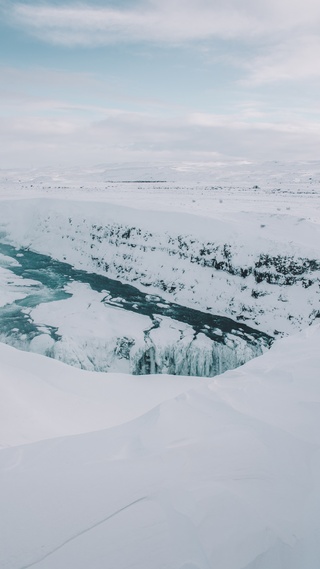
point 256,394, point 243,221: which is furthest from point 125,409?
point 243,221

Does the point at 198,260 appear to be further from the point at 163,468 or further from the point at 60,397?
the point at 163,468

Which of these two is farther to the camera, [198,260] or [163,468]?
[198,260]

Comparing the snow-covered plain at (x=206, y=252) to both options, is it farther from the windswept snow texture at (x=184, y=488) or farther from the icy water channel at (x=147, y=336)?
the windswept snow texture at (x=184, y=488)

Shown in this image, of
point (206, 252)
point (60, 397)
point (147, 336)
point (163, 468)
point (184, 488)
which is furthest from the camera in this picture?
point (206, 252)

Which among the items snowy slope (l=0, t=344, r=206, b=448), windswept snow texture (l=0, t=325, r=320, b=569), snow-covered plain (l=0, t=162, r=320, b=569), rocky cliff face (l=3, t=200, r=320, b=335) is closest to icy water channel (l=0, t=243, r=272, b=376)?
rocky cliff face (l=3, t=200, r=320, b=335)

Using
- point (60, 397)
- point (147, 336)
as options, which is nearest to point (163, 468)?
point (60, 397)

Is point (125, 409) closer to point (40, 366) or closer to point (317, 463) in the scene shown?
point (40, 366)
